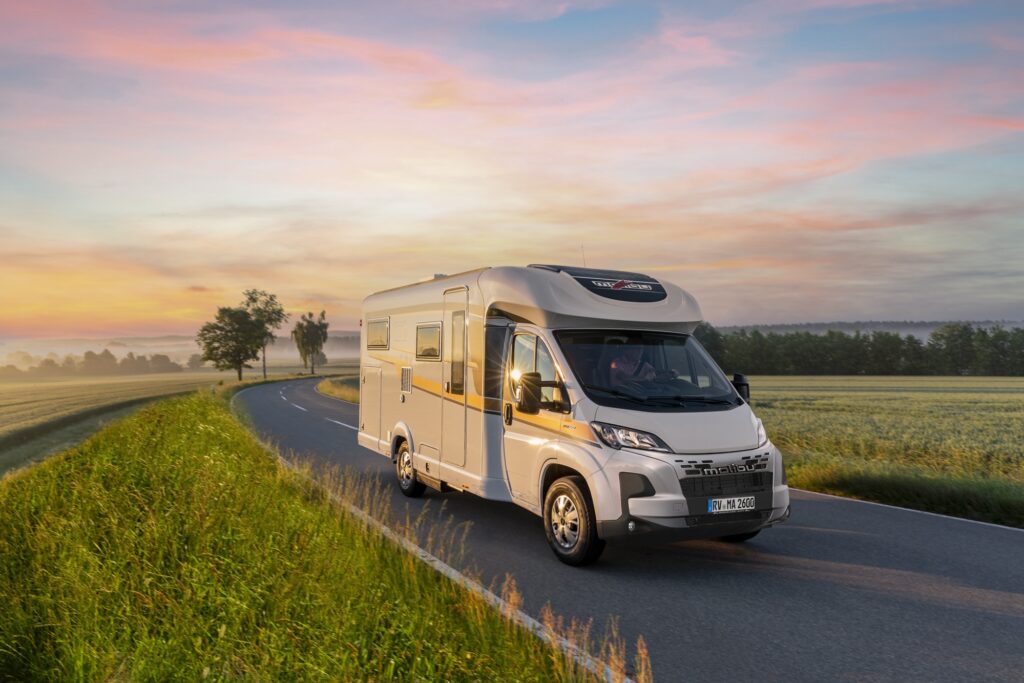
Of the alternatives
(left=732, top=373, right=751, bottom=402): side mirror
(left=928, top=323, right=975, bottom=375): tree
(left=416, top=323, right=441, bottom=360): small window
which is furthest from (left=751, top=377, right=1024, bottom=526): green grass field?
(left=928, top=323, right=975, bottom=375): tree

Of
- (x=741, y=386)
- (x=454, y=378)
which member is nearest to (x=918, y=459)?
(x=741, y=386)

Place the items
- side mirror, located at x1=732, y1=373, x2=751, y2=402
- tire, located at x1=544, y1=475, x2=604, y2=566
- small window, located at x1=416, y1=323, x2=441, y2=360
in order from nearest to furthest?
tire, located at x1=544, y1=475, x2=604, y2=566 → side mirror, located at x1=732, y1=373, x2=751, y2=402 → small window, located at x1=416, y1=323, x2=441, y2=360

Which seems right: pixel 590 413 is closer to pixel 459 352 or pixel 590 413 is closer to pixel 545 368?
pixel 545 368

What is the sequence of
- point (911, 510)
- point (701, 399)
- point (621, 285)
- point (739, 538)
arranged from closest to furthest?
point (701, 399)
point (739, 538)
point (621, 285)
point (911, 510)

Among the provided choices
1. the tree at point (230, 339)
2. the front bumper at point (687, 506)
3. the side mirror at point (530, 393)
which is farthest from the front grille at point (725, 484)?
the tree at point (230, 339)

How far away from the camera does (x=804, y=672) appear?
4465 mm

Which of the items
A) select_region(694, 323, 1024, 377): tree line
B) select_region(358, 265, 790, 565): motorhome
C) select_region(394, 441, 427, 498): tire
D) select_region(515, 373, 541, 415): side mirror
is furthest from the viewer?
select_region(694, 323, 1024, 377): tree line

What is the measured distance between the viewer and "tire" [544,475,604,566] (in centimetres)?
655

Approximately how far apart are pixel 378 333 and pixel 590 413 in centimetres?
558

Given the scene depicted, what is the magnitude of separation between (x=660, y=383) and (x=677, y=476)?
1117 millimetres

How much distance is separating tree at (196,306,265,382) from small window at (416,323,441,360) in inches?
2751

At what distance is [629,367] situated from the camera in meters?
7.22

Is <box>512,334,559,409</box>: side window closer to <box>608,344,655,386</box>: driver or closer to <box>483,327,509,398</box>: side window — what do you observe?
<box>483,327,509,398</box>: side window

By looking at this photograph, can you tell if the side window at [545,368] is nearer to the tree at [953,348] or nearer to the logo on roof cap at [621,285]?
the logo on roof cap at [621,285]
